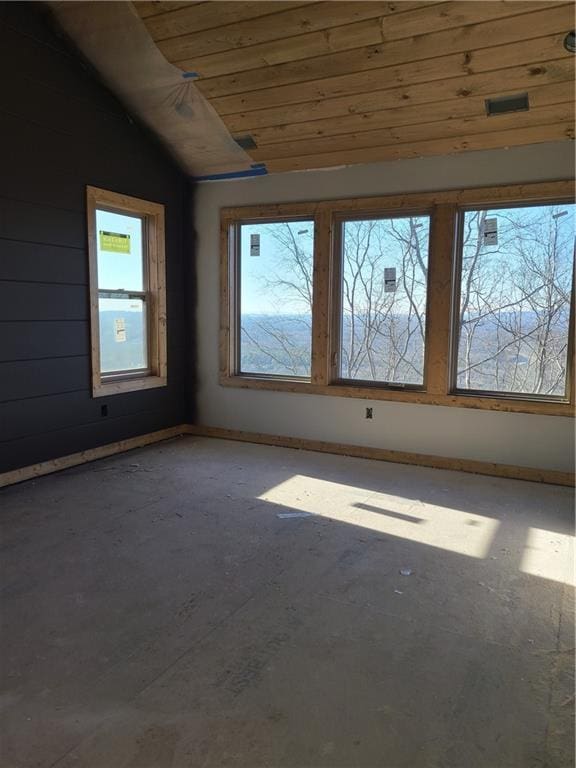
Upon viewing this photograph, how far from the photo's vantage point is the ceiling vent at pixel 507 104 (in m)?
3.79

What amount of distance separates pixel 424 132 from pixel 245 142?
4.97 feet

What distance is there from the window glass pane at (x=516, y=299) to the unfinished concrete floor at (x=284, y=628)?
0.97 meters

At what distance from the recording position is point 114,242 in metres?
4.90

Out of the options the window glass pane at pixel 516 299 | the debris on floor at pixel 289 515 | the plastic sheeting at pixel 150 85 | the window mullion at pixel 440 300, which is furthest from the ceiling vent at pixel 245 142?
the debris on floor at pixel 289 515

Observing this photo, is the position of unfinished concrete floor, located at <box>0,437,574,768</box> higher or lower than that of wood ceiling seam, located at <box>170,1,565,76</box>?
lower

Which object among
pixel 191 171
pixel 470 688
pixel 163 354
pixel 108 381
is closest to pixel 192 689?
pixel 470 688

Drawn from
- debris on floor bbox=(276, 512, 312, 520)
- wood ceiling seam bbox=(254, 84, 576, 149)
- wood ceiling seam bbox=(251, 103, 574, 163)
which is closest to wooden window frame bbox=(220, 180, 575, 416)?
wood ceiling seam bbox=(251, 103, 574, 163)

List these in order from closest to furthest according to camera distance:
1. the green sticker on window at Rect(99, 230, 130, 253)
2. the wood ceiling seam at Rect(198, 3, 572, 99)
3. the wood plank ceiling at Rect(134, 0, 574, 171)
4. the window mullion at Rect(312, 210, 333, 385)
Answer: the wood ceiling seam at Rect(198, 3, 572, 99) < the wood plank ceiling at Rect(134, 0, 574, 171) < the green sticker on window at Rect(99, 230, 130, 253) < the window mullion at Rect(312, 210, 333, 385)

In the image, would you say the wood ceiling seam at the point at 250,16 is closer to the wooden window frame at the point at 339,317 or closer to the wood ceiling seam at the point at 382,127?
the wood ceiling seam at the point at 382,127

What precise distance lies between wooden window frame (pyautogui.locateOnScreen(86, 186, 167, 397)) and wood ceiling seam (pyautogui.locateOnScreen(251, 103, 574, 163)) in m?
1.12

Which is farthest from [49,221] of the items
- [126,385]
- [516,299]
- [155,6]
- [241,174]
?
[516,299]

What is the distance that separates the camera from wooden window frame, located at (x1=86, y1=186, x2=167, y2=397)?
4.66 meters

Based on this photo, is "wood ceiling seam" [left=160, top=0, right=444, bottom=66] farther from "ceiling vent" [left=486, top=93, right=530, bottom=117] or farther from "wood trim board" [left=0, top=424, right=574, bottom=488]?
"wood trim board" [left=0, top=424, right=574, bottom=488]

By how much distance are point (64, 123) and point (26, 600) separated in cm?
346
